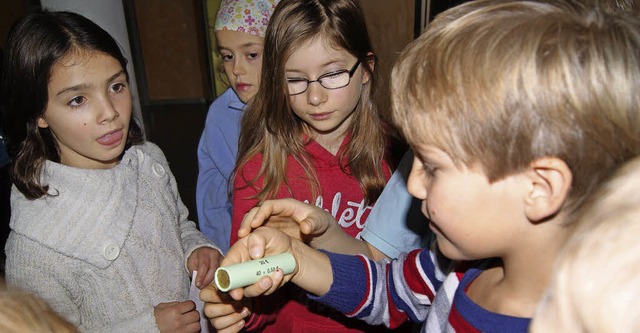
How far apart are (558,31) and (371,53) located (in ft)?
3.71

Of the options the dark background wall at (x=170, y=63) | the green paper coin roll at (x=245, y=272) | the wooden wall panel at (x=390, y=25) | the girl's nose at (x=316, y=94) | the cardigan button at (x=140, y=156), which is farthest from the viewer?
the dark background wall at (x=170, y=63)

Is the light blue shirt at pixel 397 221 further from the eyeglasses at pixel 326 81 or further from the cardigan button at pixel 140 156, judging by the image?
the cardigan button at pixel 140 156

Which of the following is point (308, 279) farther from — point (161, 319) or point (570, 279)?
point (570, 279)

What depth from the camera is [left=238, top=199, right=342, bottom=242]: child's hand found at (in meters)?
1.26

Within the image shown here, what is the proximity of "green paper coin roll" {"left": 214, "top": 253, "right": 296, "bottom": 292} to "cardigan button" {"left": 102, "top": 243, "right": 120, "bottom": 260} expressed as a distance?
60cm

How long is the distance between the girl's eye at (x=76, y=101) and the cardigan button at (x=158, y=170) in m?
0.36

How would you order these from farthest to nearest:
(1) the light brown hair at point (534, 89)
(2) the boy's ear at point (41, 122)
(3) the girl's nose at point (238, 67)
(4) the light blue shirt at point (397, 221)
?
(3) the girl's nose at point (238, 67), (2) the boy's ear at point (41, 122), (4) the light blue shirt at point (397, 221), (1) the light brown hair at point (534, 89)

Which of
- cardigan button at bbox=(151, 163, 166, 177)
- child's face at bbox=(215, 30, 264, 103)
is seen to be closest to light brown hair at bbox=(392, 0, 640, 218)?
cardigan button at bbox=(151, 163, 166, 177)

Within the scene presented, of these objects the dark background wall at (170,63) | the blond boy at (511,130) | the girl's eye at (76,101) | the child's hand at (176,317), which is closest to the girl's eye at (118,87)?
the girl's eye at (76,101)

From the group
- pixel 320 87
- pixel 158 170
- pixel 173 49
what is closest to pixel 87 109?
pixel 158 170

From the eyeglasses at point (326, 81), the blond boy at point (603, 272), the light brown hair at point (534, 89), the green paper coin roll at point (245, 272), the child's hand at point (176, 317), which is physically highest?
the light brown hair at point (534, 89)

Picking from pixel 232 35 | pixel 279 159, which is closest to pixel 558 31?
pixel 279 159

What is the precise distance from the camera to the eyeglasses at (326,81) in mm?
1705

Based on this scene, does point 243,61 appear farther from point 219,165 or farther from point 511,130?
point 511,130
